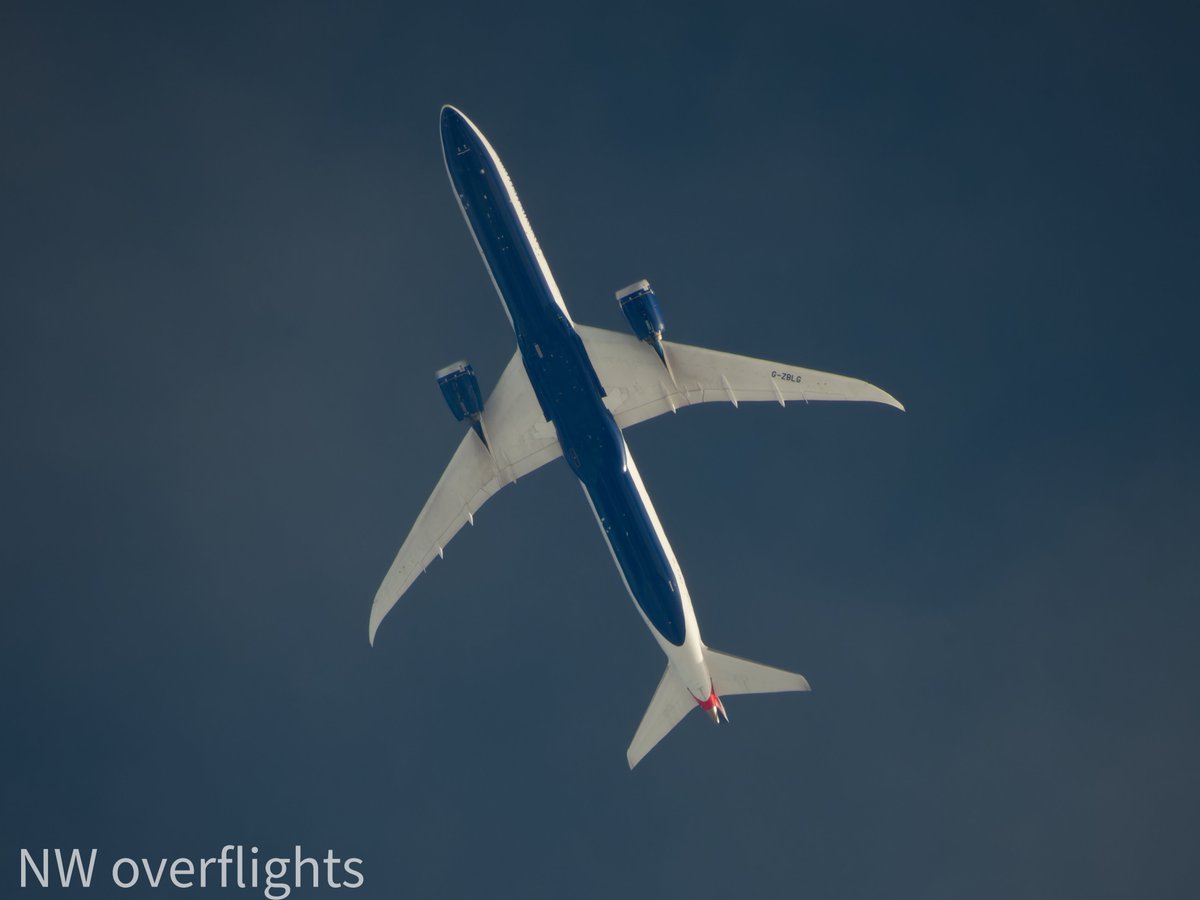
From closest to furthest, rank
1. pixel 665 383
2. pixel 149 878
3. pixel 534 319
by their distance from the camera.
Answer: pixel 534 319
pixel 665 383
pixel 149 878

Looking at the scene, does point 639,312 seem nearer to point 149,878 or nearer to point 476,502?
point 476,502

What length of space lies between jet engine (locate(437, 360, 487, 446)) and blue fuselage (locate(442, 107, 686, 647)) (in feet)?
13.1

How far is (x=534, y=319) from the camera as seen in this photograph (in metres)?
61.6

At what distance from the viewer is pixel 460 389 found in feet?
214

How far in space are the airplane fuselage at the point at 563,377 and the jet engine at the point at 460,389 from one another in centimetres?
389

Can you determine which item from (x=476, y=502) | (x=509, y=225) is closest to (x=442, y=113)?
(x=509, y=225)

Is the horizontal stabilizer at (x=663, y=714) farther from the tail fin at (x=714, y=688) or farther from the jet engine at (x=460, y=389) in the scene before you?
the jet engine at (x=460, y=389)

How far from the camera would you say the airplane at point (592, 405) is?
61969 mm

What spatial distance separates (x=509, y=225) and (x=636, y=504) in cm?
1488

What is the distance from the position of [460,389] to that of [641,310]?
10.1m

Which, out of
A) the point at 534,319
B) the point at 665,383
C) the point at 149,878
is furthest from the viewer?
the point at 149,878

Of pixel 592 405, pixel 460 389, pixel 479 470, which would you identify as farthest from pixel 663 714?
pixel 460 389

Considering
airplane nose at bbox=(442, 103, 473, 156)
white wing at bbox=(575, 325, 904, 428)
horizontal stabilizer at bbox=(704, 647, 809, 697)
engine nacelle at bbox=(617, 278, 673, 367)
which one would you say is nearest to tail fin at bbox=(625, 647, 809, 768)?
horizontal stabilizer at bbox=(704, 647, 809, 697)

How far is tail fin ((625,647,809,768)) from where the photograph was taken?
65875 mm
